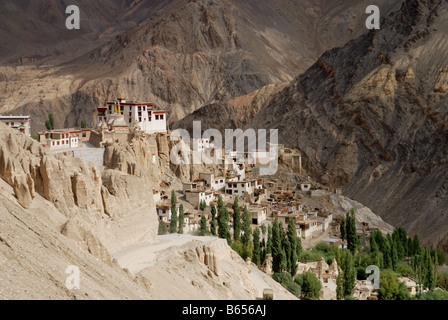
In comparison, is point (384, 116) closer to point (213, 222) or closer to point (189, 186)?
point (189, 186)

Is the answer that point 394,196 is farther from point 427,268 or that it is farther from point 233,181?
point 427,268

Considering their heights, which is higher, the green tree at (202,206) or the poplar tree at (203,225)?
the green tree at (202,206)

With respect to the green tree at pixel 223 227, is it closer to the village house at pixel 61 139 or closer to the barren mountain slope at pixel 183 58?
the village house at pixel 61 139

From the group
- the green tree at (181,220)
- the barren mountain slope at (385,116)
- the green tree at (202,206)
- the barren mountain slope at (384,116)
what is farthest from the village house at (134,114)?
the barren mountain slope at (385,116)

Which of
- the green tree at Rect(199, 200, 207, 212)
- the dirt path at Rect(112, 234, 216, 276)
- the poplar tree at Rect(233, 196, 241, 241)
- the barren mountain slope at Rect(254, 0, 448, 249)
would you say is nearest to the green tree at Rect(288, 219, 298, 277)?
the poplar tree at Rect(233, 196, 241, 241)

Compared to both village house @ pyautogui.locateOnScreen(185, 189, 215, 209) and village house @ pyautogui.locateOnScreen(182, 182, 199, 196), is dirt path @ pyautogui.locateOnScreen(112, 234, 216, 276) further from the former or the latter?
village house @ pyautogui.locateOnScreen(182, 182, 199, 196)

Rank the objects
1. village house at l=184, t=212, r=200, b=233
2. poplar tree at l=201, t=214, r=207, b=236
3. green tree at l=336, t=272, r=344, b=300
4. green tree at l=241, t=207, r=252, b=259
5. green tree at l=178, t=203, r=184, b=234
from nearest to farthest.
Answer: green tree at l=336, t=272, r=344, b=300, green tree at l=241, t=207, r=252, b=259, poplar tree at l=201, t=214, r=207, b=236, green tree at l=178, t=203, r=184, b=234, village house at l=184, t=212, r=200, b=233
